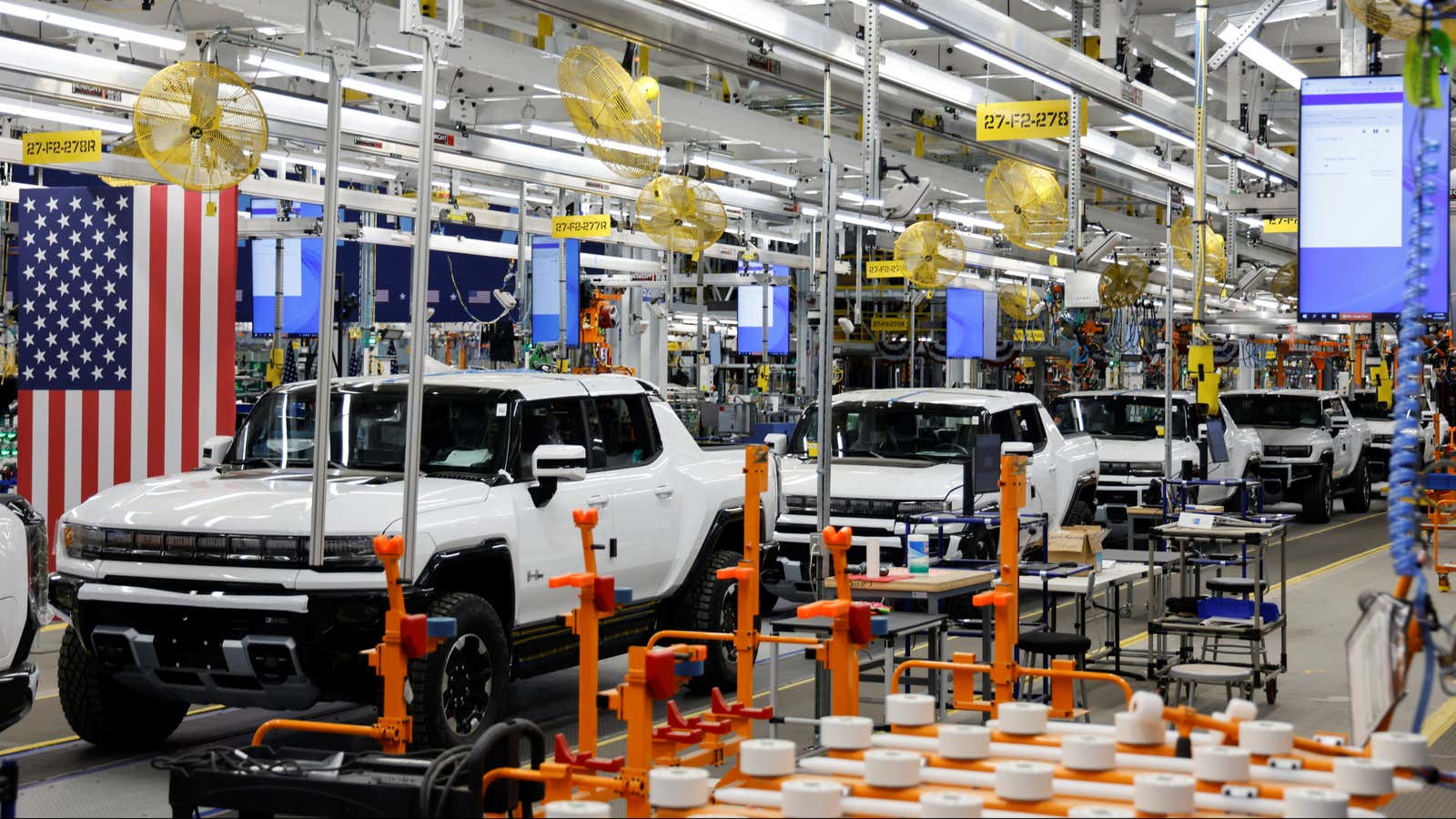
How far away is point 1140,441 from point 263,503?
10.9 m

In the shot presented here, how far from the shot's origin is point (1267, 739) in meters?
3.06

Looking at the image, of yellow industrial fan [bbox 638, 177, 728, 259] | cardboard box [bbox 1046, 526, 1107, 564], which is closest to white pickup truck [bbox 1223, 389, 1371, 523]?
yellow industrial fan [bbox 638, 177, 728, 259]

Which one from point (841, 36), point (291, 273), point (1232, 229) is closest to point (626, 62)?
point (841, 36)

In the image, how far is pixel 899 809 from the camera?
273cm

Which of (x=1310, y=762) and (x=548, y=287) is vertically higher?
(x=548, y=287)

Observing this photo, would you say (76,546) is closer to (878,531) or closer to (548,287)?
Answer: (878,531)

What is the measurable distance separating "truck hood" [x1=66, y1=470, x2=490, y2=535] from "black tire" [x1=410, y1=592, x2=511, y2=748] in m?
0.44

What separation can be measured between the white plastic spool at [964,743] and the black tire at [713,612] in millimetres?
4992

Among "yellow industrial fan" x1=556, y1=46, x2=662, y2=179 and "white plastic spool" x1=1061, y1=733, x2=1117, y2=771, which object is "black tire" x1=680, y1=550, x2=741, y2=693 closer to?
"yellow industrial fan" x1=556, y1=46, x2=662, y2=179

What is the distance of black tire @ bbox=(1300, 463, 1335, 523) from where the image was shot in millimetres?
19078

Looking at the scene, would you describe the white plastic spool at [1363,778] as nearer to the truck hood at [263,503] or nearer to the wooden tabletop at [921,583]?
the wooden tabletop at [921,583]

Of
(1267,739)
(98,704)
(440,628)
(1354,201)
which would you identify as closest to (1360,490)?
(1354,201)

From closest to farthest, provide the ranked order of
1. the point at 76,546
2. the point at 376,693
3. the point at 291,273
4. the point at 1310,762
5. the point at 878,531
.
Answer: the point at 1310,762
the point at 376,693
the point at 76,546
the point at 878,531
the point at 291,273

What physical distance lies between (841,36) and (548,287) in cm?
803
